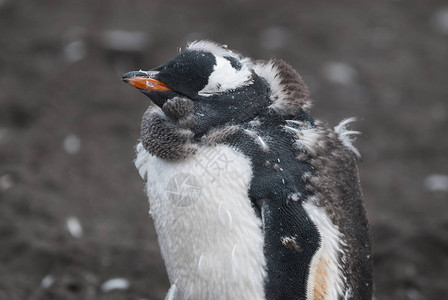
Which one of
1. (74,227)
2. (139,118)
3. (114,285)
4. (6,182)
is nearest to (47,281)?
(114,285)

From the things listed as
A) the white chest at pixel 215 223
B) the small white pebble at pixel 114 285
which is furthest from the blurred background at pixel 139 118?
the white chest at pixel 215 223

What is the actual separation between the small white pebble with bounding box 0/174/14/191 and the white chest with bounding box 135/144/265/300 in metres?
2.18

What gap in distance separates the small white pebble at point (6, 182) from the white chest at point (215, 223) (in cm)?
218

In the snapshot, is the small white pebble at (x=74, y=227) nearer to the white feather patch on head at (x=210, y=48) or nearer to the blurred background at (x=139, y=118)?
the blurred background at (x=139, y=118)

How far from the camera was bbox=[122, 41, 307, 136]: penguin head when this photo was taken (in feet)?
7.72

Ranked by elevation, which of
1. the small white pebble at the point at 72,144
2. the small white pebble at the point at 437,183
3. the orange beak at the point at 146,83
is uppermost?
the small white pebble at the point at 437,183

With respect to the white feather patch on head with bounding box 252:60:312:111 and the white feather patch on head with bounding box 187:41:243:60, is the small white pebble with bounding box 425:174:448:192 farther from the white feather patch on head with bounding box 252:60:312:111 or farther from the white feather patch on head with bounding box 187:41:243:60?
the white feather patch on head with bounding box 187:41:243:60

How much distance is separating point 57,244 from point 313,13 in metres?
3.99

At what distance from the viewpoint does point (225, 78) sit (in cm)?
238

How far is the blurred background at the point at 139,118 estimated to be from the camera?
367 cm

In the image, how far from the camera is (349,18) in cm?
670

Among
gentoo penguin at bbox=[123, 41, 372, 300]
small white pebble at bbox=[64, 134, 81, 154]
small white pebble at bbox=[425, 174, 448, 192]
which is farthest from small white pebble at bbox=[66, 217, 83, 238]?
small white pebble at bbox=[425, 174, 448, 192]

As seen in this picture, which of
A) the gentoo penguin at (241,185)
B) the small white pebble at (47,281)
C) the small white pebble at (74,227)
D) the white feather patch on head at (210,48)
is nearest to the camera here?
the gentoo penguin at (241,185)

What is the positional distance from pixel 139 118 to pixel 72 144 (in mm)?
652
